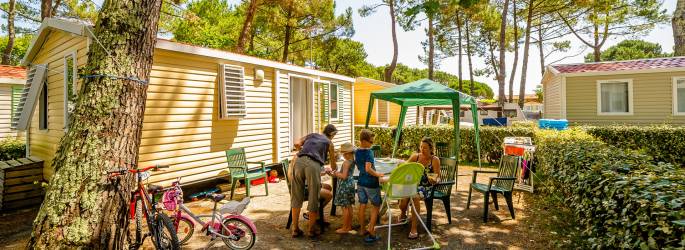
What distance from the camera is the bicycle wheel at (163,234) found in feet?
11.3

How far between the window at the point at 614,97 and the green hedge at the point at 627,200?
11.2 metres

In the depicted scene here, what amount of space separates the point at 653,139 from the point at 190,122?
38.7 feet

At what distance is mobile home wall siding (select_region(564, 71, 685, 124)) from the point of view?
12.0 metres

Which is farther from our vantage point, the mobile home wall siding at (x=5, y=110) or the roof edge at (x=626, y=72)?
the roof edge at (x=626, y=72)

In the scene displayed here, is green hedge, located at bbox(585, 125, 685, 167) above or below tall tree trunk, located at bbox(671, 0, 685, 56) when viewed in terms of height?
below

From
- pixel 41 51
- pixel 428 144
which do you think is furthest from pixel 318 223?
pixel 41 51

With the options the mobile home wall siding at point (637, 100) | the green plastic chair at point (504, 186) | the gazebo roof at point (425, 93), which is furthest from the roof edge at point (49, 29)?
the mobile home wall siding at point (637, 100)

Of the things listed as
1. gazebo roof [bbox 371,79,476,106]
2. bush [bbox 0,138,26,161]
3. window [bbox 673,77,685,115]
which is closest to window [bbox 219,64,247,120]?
gazebo roof [bbox 371,79,476,106]

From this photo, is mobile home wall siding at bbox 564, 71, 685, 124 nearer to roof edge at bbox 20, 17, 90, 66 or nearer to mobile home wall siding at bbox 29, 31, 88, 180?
roof edge at bbox 20, 17, 90, 66

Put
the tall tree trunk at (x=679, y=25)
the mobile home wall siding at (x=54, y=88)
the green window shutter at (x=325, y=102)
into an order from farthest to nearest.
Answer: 1. the tall tree trunk at (x=679, y=25)
2. the green window shutter at (x=325, y=102)
3. the mobile home wall siding at (x=54, y=88)

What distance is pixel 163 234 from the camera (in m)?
3.55

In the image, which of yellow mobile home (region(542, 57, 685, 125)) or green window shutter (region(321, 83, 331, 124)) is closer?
green window shutter (region(321, 83, 331, 124))

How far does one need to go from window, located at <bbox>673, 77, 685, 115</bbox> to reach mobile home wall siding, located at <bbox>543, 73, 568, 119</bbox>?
11.0ft

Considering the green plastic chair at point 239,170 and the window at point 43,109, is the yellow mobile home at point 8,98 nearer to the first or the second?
the window at point 43,109
